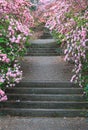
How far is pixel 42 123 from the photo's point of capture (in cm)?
839

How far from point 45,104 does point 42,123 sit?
2.84ft

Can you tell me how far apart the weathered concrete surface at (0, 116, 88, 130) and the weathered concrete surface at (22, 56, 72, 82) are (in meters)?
1.76

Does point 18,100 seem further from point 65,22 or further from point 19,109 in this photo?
point 65,22

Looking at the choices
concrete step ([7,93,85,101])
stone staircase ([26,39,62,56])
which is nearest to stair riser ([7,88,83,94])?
concrete step ([7,93,85,101])

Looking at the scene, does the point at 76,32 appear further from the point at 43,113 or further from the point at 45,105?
the point at 43,113

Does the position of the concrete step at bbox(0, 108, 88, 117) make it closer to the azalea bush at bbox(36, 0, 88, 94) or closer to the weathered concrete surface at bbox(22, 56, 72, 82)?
the azalea bush at bbox(36, 0, 88, 94)

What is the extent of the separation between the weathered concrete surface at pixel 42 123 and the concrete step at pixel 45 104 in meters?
0.46

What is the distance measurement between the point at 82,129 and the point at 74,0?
394 cm

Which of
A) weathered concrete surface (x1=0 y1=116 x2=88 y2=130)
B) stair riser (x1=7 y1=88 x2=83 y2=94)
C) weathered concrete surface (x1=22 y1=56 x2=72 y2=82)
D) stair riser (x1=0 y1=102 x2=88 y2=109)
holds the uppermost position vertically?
weathered concrete surface (x1=22 y1=56 x2=72 y2=82)

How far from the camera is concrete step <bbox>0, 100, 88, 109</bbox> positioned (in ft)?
30.0

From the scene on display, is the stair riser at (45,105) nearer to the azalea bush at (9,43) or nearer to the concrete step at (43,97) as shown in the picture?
the concrete step at (43,97)

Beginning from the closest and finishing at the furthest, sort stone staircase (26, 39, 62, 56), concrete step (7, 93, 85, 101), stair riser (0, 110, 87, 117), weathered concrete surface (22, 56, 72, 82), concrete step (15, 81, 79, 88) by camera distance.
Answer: stair riser (0, 110, 87, 117) < concrete step (7, 93, 85, 101) < concrete step (15, 81, 79, 88) < weathered concrete surface (22, 56, 72, 82) < stone staircase (26, 39, 62, 56)

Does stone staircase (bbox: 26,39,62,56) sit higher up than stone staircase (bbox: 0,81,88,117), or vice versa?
stone staircase (bbox: 26,39,62,56)

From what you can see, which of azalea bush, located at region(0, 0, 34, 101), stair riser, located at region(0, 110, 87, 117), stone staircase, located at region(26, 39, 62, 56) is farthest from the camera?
stone staircase, located at region(26, 39, 62, 56)
